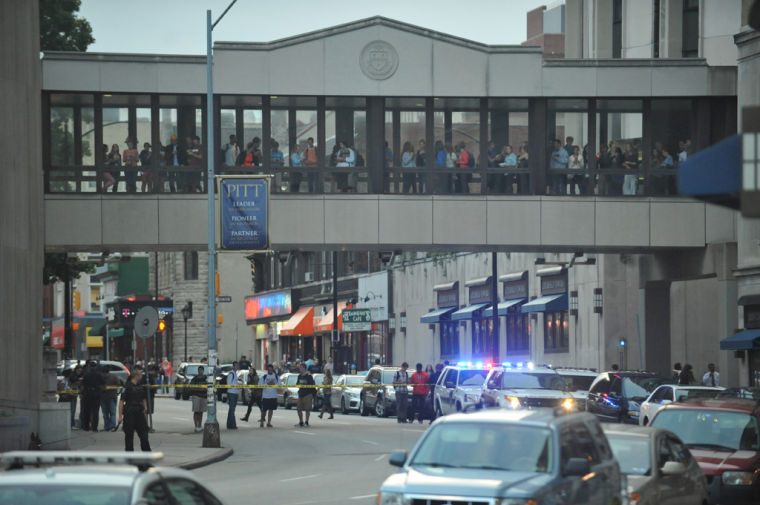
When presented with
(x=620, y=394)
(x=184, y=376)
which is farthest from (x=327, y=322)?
(x=620, y=394)

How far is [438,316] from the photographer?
216ft

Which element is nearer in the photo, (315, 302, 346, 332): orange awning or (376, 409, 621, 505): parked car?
(376, 409, 621, 505): parked car

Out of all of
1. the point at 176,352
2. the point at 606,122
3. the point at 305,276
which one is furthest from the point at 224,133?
the point at 176,352

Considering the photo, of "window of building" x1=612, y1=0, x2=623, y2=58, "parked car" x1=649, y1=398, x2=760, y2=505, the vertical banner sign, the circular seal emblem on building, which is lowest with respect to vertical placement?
"parked car" x1=649, y1=398, x2=760, y2=505

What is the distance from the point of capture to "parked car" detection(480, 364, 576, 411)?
30.3m

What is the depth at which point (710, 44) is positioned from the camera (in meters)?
48.8

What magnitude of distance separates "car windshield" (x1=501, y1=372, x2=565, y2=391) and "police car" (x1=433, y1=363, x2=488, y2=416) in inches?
147

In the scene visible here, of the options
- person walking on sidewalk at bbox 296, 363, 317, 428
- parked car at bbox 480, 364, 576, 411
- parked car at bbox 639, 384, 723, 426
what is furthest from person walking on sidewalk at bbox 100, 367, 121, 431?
parked car at bbox 639, 384, 723, 426

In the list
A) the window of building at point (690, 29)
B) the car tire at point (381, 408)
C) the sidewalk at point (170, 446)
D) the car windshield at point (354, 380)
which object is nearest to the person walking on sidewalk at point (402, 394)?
the car tire at point (381, 408)

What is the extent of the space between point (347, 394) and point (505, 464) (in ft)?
122

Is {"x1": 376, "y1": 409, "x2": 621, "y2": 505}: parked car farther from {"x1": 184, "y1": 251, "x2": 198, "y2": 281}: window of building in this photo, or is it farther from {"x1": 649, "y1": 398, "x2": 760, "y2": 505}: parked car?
{"x1": 184, "y1": 251, "x2": 198, "y2": 281}: window of building

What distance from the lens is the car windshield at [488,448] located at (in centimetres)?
1159

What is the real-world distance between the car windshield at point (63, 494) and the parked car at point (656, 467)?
22.7 ft

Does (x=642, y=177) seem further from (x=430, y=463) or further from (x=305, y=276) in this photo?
(x=305, y=276)
